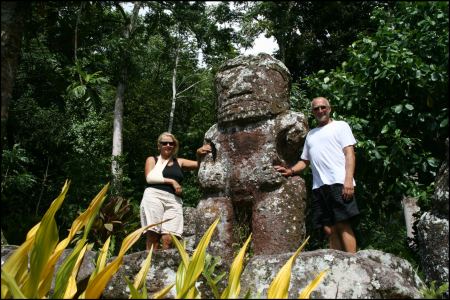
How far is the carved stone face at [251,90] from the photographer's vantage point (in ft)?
15.4

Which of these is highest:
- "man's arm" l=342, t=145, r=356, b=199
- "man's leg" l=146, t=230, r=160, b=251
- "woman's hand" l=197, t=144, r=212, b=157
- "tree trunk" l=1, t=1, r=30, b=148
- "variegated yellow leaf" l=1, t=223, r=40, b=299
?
"tree trunk" l=1, t=1, r=30, b=148

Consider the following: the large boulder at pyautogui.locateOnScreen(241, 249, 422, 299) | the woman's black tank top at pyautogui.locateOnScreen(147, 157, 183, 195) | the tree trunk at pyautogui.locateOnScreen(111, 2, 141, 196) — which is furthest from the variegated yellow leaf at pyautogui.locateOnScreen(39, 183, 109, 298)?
the tree trunk at pyautogui.locateOnScreen(111, 2, 141, 196)

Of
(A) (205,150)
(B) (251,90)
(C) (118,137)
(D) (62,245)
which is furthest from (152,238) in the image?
(C) (118,137)

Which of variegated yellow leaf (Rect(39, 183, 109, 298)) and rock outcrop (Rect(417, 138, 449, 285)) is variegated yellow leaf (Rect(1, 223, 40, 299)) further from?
rock outcrop (Rect(417, 138, 449, 285))

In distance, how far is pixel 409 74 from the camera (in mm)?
5992

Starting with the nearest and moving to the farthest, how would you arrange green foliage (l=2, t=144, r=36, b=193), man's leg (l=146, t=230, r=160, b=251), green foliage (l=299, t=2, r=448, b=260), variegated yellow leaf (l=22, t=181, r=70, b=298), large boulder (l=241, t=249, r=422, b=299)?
variegated yellow leaf (l=22, t=181, r=70, b=298) < large boulder (l=241, t=249, r=422, b=299) < man's leg (l=146, t=230, r=160, b=251) < green foliage (l=299, t=2, r=448, b=260) < green foliage (l=2, t=144, r=36, b=193)

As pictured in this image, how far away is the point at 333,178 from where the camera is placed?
408 centimetres

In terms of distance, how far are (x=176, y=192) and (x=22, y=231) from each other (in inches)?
308

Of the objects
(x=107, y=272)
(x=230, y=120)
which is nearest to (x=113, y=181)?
(x=230, y=120)

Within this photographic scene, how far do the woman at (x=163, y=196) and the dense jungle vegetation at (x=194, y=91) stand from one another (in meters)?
0.96

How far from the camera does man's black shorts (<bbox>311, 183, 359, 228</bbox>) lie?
3.98m

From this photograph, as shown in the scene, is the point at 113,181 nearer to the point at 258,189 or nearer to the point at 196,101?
the point at 196,101

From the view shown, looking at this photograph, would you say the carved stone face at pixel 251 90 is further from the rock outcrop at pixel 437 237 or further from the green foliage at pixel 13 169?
the green foliage at pixel 13 169

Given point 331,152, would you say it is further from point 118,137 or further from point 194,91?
point 194,91
